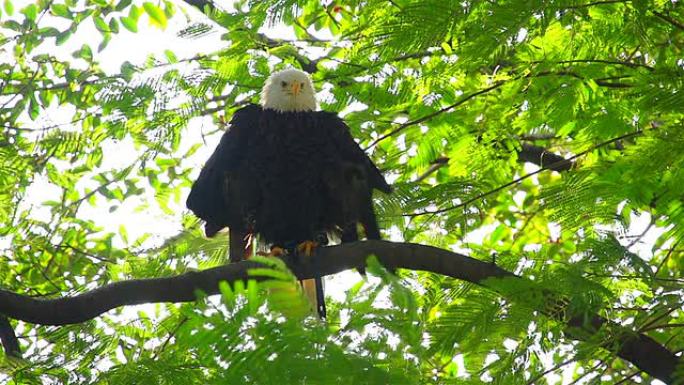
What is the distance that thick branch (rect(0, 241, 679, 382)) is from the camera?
3.51 meters

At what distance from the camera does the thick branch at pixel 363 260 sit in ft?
11.5

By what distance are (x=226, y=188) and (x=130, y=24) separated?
289cm

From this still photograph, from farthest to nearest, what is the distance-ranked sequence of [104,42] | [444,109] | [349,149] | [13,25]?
[104,42] < [13,25] < [349,149] < [444,109]

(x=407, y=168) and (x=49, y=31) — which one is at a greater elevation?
(x=49, y=31)

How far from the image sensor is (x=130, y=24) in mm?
7309

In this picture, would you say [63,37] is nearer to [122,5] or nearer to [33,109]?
[122,5]

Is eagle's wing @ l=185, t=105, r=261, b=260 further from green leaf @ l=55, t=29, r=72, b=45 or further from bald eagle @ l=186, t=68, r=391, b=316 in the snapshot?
green leaf @ l=55, t=29, r=72, b=45

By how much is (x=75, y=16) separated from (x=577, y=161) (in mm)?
4106

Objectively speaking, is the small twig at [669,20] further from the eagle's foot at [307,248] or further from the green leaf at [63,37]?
the green leaf at [63,37]

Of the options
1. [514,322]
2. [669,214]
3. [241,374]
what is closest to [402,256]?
[514,322]

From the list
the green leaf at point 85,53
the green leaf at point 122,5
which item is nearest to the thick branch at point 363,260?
the green leaf at point 85,53

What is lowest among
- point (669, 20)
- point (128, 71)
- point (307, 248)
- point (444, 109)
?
point (307, 248)

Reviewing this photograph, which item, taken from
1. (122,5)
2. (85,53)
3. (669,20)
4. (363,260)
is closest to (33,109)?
(85,53)

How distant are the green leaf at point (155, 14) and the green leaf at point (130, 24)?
5.6 inches
